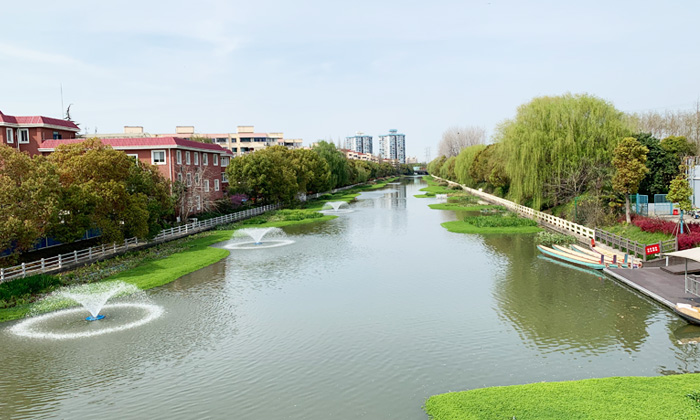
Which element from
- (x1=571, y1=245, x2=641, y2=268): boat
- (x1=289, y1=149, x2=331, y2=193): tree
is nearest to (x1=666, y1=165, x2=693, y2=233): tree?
(x1=571, y1=245, x2=641, y2=268): boat

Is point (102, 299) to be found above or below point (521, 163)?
below

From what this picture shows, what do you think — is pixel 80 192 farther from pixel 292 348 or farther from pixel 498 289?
pixel 498 289

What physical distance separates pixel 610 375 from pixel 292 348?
10.4 meters

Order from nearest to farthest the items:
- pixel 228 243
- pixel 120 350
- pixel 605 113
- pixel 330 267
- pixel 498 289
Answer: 1. pixel 120 350
2. pixel 498 289
3. pixel 330 267
4. pixel 228 243
5. pixel 605 113

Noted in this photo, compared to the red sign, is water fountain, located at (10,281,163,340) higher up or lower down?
lower down

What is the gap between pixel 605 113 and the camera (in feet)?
150

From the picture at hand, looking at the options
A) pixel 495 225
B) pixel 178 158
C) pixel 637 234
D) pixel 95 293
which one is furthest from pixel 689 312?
pixel 178 158

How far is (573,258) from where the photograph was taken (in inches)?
1232

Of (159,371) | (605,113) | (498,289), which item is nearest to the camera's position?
(159,371)

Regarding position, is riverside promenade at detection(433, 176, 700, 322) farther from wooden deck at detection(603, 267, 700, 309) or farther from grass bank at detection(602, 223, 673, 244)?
grass bank at detection(602, 223, 673, 244)

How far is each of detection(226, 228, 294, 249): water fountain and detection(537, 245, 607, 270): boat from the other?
20.5 metres

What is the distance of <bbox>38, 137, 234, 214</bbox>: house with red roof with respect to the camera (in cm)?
5019

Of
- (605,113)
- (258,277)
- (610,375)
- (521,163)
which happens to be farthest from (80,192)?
(605,113)

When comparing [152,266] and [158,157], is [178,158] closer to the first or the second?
[158,157]
